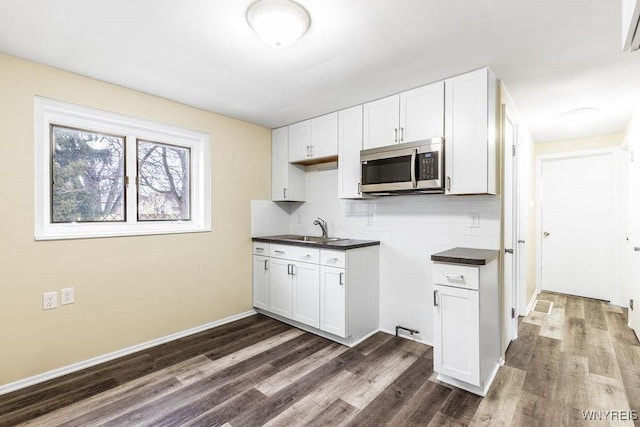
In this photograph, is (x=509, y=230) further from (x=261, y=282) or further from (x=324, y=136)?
(x=261, y=282)

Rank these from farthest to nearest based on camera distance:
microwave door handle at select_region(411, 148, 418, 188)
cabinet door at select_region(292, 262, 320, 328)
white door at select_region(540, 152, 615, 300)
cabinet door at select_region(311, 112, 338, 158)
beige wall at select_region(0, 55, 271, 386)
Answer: white door at select_region(540, 152, 615, 300), cabinet door at select_region(311, 112, 338, 158), cabinet door at select_region(292, 262, 320, 328), microwave door handle at select_region(411, 148, 418, 188), beige wall at select_region(0, 55, 271, 386)

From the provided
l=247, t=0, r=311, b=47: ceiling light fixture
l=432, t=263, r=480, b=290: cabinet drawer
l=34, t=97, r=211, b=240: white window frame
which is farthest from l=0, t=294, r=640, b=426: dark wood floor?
l=247, t=0, r=311, b=47: ceiling light fixture

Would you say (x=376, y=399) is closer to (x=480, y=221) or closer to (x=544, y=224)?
(x=480, y=221)

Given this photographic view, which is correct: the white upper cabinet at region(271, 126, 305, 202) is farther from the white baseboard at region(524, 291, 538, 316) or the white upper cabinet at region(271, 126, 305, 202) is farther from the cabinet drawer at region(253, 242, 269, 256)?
the white baseboard at region(524, 291, 538, 316)

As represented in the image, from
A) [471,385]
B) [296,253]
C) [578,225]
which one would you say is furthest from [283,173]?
[578,225]

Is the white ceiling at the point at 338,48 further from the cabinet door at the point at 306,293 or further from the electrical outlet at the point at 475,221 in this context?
the cabinet door at the point at 306,293

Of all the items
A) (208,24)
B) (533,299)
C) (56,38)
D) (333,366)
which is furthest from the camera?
(533,299)

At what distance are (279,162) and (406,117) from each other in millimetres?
1720

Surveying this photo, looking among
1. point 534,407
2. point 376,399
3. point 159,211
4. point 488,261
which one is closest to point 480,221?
point 488,261

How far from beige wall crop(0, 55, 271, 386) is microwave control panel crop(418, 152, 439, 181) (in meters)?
2.00

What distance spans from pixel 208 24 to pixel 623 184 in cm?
491

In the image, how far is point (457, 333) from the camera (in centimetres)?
210

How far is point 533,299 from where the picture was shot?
423 cm

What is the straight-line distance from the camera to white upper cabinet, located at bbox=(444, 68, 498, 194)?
228 cm
